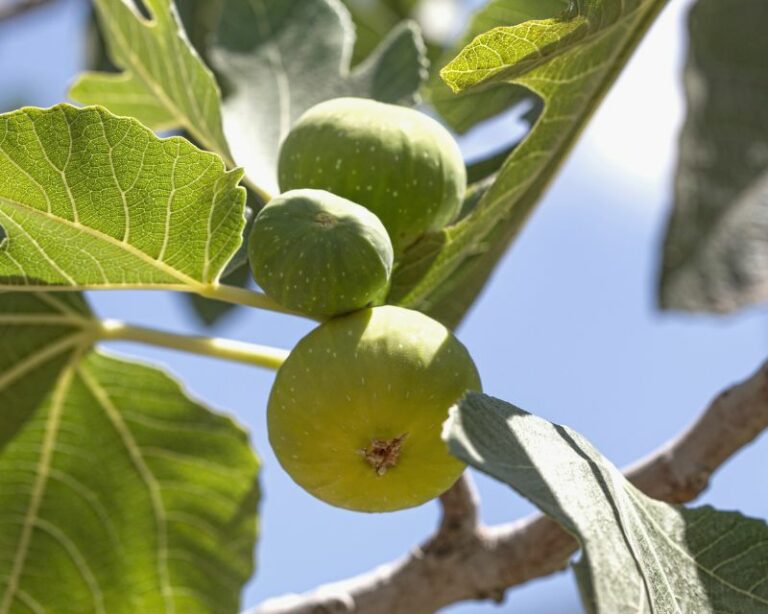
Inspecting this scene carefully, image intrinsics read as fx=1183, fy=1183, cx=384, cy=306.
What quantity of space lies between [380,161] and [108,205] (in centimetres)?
29

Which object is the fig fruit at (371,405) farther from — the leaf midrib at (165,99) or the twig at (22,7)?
the twig at (22,7)

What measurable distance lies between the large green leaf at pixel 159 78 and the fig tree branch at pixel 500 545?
2.00ft

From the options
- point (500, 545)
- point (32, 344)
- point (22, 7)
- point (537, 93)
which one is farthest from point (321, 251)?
point (22, 7)

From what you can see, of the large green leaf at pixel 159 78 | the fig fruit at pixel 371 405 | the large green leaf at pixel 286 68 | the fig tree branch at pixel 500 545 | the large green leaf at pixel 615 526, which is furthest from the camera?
the large green leaf at pixel 286 68

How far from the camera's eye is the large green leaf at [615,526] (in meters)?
0.92

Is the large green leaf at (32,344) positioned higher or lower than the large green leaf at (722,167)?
lower

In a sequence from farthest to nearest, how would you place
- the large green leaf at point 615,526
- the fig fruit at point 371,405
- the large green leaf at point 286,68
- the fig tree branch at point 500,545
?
the large green leaf at point 286,68 → the fig tree branch at point 500,545 → the fig fruit at point 371,405 → the large green leaf at point 615,526

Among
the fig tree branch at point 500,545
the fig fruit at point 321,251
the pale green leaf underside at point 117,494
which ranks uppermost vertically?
the fig fruit at point 321,251

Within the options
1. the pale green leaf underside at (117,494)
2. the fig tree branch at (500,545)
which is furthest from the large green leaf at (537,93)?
the pale green leaf underside at (117,494)

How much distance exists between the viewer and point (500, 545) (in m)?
1.54

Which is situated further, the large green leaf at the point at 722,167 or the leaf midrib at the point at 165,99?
the large green leaf at the point at 722,167

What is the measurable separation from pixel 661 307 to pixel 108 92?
0.91m

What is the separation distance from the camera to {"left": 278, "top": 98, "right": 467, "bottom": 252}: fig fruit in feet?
4.24

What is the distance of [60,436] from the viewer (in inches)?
69.6
